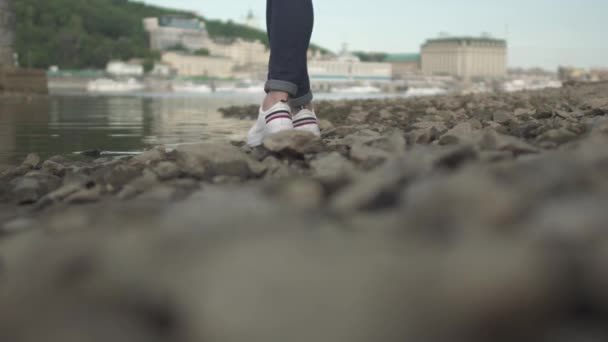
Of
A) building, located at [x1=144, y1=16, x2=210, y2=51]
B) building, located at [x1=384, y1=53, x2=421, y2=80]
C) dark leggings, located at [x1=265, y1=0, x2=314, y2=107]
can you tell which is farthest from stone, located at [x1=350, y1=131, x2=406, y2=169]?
building, located at [x1=384, y1=53, x2=421, y2=80]

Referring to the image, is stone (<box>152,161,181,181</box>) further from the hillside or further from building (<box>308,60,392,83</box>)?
building (<box>308,60,392,83</box>)

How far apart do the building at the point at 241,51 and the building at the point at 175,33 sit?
1.67 metres

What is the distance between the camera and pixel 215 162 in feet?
4.14

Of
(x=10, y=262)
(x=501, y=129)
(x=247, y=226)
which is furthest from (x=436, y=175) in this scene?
(x=501, y=129)

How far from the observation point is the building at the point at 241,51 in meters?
79.9

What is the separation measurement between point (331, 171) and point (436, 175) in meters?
0.45

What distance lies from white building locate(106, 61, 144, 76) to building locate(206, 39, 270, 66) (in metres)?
18.6

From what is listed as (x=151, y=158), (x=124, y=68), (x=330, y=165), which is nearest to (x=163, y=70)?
(x=124, y=68)

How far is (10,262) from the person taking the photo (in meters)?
0.67

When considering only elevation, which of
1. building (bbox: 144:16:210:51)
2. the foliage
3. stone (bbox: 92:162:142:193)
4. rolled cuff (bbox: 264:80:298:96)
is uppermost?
building (bbox: 144:16:210:51)

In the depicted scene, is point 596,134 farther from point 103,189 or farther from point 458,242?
point 103,189

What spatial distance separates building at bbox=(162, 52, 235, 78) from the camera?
6894 cm

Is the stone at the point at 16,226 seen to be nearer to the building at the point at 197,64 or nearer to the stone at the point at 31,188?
the stone at the point at 31,188

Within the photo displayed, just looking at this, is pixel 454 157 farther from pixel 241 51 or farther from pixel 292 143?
pixel 241 51
